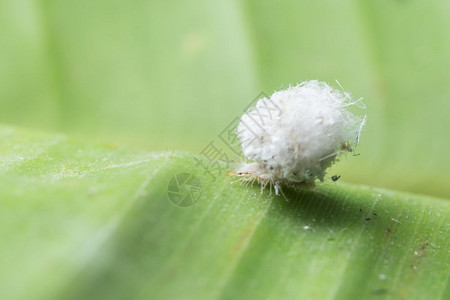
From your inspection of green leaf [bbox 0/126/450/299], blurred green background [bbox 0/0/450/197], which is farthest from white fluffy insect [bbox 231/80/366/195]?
blurred green background [bbox 0/0/450/197]

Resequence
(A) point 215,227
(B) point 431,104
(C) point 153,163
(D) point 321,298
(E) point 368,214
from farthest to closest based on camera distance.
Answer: (B) point 431,104 < (E) point 368,214 < (C) point 153,163 < (A) point 215,227 < (D) point 321,298

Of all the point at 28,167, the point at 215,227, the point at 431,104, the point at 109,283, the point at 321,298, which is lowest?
the point at 431,104

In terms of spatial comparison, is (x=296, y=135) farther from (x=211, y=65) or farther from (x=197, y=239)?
(x=211, y=65)

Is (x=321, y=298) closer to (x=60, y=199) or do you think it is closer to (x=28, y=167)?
(x=60, y=199)

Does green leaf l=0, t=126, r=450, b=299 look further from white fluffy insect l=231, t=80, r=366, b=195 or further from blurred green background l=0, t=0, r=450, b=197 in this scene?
blurred green background l=0, t=0, r=450, b=197

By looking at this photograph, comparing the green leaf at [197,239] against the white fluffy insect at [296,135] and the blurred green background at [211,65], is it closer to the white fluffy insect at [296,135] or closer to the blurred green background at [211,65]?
the white fluffy insect at [296,135]

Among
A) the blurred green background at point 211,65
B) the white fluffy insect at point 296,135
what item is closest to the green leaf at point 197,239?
the white fluffy insect at point 296,135

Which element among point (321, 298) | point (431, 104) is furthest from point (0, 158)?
point (431, 104)
